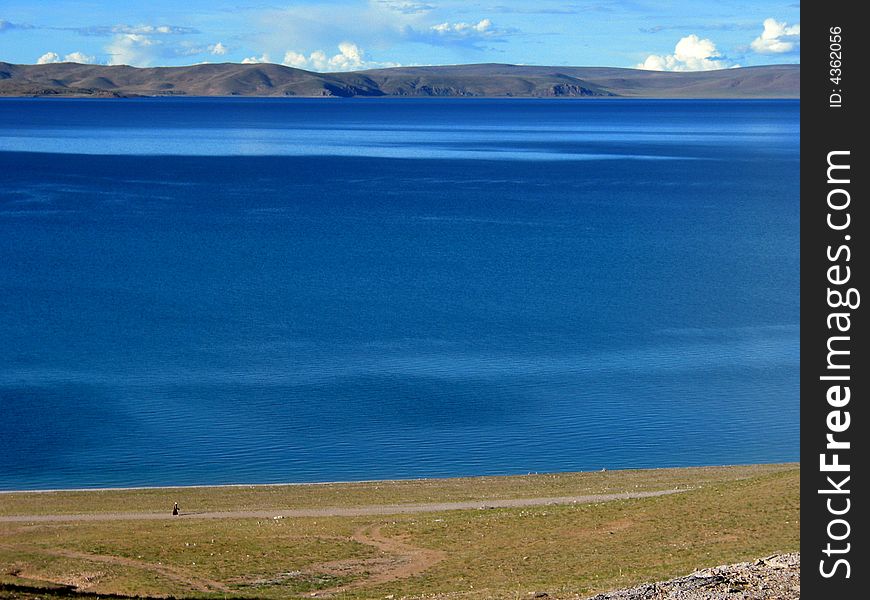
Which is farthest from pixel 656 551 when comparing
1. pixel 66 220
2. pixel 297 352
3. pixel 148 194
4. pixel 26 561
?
pixel 148 194

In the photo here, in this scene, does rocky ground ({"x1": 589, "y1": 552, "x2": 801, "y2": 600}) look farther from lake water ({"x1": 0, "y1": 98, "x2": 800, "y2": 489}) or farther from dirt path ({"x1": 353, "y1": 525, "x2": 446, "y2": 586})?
lake water ({"x1": 0, "y1": 98, "x2": 800, "y2": 489})

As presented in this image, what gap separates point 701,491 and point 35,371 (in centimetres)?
3290

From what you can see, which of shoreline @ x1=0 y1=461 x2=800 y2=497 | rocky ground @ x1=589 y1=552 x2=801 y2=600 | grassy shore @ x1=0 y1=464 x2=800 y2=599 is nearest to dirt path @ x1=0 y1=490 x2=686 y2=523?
grassy shore @ x1=0 y1=464 x2=800 y2=599

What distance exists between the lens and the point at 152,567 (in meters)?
24.6

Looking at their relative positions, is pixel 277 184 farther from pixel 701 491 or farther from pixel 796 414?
pixel 701 491

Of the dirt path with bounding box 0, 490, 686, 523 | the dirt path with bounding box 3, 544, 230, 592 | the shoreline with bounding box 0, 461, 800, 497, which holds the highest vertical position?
the dirt path with bounding box 3, 544, 230, 592

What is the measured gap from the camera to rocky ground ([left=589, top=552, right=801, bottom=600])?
17922mm
